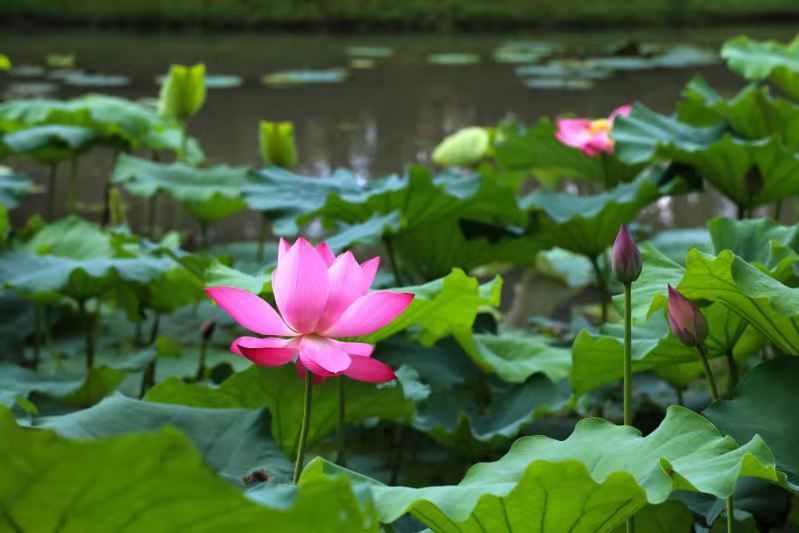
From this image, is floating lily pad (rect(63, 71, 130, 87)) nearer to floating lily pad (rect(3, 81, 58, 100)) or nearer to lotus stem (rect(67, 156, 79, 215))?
floating lily pad (rect(3, 81, 58, 100))

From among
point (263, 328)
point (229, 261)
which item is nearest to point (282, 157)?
point (229, 261)

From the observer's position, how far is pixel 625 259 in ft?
Result: 2.68

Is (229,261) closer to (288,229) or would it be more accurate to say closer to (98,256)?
(288,229)

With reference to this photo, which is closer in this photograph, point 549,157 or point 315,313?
point 315,313

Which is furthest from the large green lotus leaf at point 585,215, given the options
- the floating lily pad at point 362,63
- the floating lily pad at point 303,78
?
the floating lily pad at point 362,63

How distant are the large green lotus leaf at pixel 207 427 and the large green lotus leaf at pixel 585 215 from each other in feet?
2.32

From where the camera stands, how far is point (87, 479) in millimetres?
521

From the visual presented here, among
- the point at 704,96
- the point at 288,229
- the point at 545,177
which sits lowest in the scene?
the point at 545,177

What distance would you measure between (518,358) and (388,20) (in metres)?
6.64

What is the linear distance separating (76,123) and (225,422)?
1.53m

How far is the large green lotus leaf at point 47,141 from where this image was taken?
2.12 meters

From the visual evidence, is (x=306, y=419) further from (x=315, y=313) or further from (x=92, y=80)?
(x=92, y=80)

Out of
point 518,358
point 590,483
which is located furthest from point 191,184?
point 590,483

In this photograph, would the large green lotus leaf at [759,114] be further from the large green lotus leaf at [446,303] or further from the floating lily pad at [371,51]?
the floating lily pad at [371,51]
